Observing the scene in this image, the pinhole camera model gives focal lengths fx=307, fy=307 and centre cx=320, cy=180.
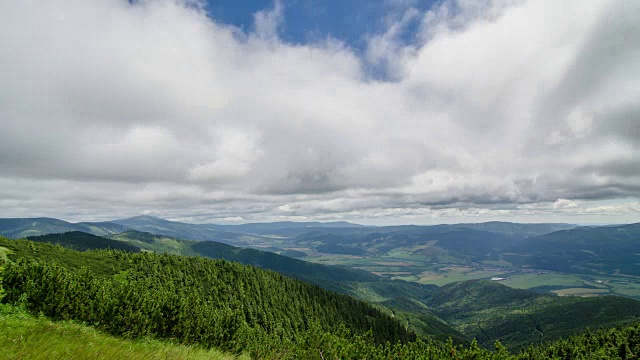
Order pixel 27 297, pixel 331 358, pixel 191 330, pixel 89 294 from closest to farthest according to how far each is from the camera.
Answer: pixel 331 358, pixel 27 297, pixel 89 294, pixel 191 330

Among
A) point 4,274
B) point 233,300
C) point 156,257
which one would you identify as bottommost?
point 233,300

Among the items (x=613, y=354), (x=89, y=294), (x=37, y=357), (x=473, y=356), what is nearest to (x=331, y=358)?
(x=473, y=356)

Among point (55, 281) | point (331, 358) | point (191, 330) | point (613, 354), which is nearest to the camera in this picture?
point (331, 358)

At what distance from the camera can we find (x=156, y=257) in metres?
170

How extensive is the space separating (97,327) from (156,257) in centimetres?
15623

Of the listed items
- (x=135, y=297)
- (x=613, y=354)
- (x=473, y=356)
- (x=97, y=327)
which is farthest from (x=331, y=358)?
(x=613, y=354)

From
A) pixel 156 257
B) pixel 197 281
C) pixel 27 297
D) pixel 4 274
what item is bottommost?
pixel 197 281

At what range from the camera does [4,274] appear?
32.2m

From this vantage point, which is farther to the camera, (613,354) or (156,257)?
(156,257)

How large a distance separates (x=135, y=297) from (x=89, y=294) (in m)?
5.34

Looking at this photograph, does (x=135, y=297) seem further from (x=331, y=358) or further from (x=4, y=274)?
(x=331, y=358)

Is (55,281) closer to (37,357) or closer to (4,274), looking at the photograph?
(4,274)

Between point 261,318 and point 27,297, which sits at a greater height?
point 27,297

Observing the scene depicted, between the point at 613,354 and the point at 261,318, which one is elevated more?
the point at 613,354
